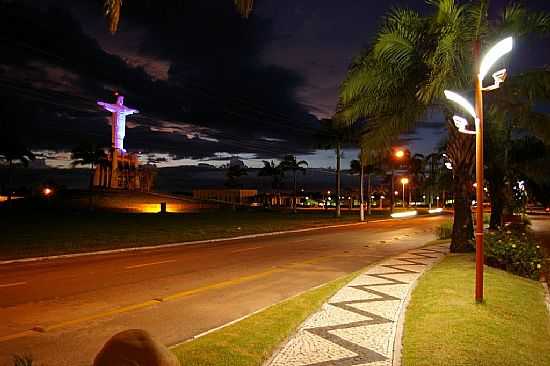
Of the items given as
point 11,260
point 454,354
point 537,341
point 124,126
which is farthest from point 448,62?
point 124,126

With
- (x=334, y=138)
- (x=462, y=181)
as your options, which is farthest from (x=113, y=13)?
(x=334, y=138)

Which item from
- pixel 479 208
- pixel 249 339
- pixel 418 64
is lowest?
pixel 249 339

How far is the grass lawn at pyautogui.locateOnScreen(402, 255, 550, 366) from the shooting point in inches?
215

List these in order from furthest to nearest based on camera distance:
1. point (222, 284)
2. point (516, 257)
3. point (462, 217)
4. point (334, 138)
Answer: point (334, 138)
point (462, 217)
point (516, 257)
point (222, 284)

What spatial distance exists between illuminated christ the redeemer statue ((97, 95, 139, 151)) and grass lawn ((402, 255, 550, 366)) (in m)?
59.6

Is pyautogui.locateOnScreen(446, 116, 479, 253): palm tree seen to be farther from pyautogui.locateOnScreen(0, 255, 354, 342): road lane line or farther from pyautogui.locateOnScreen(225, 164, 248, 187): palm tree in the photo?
pyautogui.locateOnScreen(225, 164, 248, 187): palm tree

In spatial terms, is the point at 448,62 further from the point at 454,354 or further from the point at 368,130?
the point at 454,354

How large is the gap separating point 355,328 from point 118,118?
206 ft

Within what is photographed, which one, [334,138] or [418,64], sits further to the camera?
[334,138]

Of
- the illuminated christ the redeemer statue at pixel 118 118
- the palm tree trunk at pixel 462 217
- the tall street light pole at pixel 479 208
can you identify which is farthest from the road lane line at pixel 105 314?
the illuminated christ the redeemer statue at pixel 118 118

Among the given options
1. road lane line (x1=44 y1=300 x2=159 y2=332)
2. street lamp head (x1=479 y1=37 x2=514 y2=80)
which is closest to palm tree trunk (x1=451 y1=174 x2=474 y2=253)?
street lamp head (x1=479 y1=37 x2=514 y2=80)

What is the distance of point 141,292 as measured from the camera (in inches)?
393

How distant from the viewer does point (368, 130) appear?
16.9 metres

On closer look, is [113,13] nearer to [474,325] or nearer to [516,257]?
[474,325]
